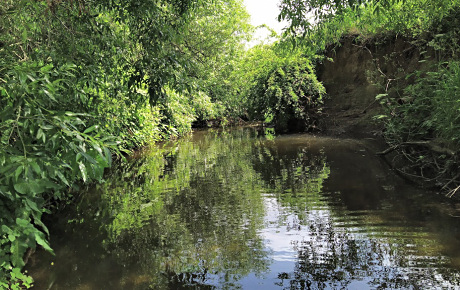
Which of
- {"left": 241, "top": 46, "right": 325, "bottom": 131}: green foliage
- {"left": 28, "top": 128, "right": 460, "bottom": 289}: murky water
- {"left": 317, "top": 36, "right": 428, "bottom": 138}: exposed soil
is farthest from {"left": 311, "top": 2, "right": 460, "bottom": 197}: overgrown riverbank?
{"left": 241, "top": 46, "right": 325, "bottom": 131}: green foliage

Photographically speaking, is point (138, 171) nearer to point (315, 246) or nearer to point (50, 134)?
point (315, 246)

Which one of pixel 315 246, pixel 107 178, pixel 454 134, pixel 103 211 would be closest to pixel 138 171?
pixel 107 178

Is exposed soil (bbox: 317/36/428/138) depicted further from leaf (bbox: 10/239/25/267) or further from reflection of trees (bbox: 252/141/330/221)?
leaf (bbox: 10/239/25/267)

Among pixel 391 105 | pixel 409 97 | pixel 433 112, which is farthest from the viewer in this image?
pixel 391 105

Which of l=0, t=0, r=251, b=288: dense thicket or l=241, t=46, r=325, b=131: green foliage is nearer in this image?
l=0, t=0, r=251, b=288: dense thicket

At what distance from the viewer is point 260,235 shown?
15.6ft

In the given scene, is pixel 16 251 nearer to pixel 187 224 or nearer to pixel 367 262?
pixel 187 224

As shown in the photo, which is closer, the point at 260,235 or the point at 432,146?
the point at 260,235

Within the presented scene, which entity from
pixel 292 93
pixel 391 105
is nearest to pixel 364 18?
pixel 391 105

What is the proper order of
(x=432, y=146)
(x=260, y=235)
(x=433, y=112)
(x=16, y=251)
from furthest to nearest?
(x=432, y=146) < (x=433, y=112) < (x=260, y=235) < (x=16, y=251)

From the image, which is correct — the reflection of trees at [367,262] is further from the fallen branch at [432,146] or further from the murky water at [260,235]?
the fallen branch at [432,146]

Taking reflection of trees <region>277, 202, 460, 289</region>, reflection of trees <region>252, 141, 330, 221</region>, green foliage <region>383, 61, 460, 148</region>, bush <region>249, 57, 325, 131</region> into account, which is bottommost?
reflection of trees <region>277, 202, 460, 289</region>

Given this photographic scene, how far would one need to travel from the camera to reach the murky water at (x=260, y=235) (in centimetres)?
367

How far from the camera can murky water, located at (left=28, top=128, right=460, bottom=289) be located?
367 centimetres
